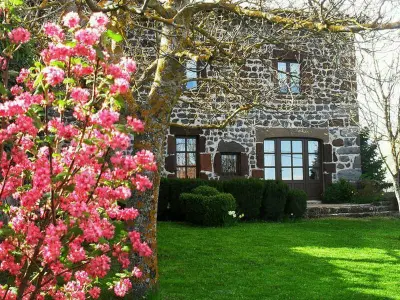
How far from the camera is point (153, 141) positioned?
5246 mm

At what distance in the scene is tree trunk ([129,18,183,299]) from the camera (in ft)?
16.8

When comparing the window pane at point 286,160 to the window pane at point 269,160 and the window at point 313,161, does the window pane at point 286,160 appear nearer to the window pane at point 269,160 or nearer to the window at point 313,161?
the window pane at point 269,160

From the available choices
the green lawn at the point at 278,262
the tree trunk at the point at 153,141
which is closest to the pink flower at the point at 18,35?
the tree trunk at the point at 153,141

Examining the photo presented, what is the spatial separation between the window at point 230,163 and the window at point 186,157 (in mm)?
874

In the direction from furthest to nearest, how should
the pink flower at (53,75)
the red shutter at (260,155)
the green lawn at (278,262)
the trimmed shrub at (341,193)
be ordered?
1. the trimmed shrub at (341,193)
2. the red shutter at (260,155)
3. the green lawn at (278,262)
4. the pink flower at (53,75)

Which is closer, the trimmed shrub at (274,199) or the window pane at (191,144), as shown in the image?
the trimmed shrub at (274,199)

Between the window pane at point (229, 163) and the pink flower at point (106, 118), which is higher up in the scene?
the window pane at point (229, 163)

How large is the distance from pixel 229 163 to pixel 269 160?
146cm

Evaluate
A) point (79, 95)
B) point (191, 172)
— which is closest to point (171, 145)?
point (191, 172)

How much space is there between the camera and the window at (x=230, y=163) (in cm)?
1445

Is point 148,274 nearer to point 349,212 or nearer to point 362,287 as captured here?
point 362,287

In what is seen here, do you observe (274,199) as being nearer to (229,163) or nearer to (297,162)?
(229,163)

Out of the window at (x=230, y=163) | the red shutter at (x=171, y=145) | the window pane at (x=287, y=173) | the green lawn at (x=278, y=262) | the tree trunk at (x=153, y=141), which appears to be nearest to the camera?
the tree trunk at (x=153, y=141)

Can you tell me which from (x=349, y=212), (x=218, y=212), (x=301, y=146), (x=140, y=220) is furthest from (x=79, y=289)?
(x=301, y=146)
